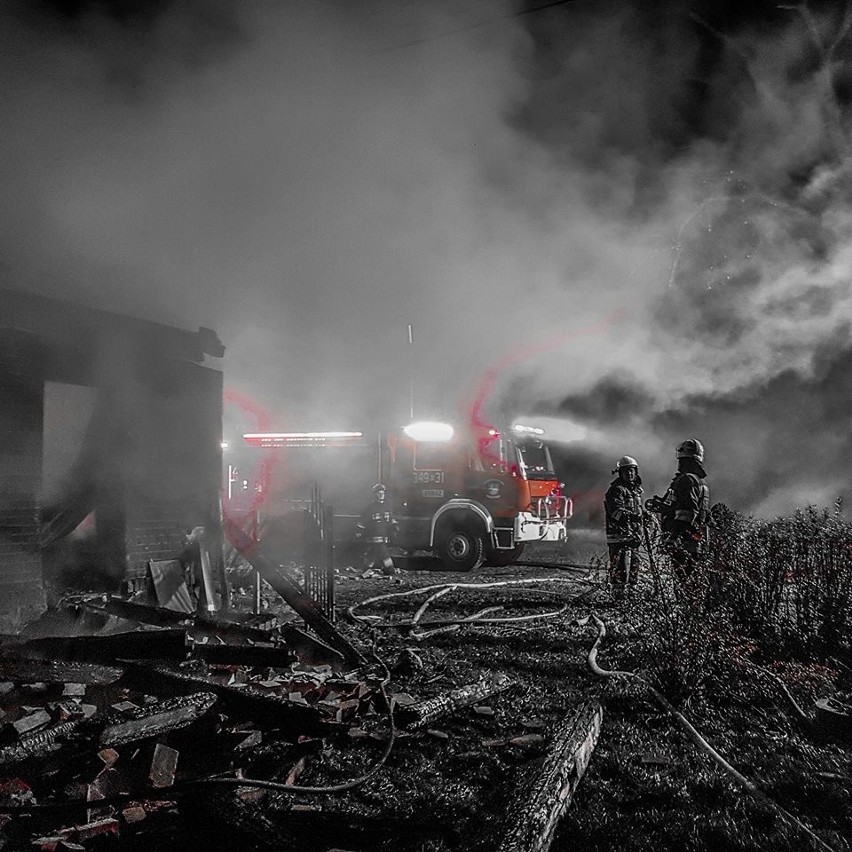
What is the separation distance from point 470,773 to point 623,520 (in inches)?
209

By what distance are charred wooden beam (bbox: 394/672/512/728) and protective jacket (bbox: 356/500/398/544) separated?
A: 6.75 m

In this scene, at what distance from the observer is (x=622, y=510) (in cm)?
821

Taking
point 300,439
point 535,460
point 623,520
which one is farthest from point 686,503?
point 300,439

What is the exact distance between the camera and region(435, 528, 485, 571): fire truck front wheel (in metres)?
10.9

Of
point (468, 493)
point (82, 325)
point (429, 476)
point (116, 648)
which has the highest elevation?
point (82, 325)

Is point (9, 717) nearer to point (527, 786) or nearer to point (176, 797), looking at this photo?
point (176, 797)

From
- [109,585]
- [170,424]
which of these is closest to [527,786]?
[109,585]

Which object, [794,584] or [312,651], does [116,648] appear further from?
[794,584]

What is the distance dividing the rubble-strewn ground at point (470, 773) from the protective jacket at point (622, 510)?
2815mm

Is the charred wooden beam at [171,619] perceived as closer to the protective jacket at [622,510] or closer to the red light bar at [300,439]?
the protective jacket at [622,510]

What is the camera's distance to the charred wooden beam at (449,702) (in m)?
3.89

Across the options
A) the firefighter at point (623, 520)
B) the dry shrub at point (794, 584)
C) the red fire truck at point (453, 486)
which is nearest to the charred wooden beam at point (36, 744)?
the dry shrub at point (794, 584)

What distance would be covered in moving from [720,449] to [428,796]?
17.7 m

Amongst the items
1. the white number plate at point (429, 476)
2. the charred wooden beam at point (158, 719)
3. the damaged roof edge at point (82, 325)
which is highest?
the damaged roof edge at point (82, 325)
